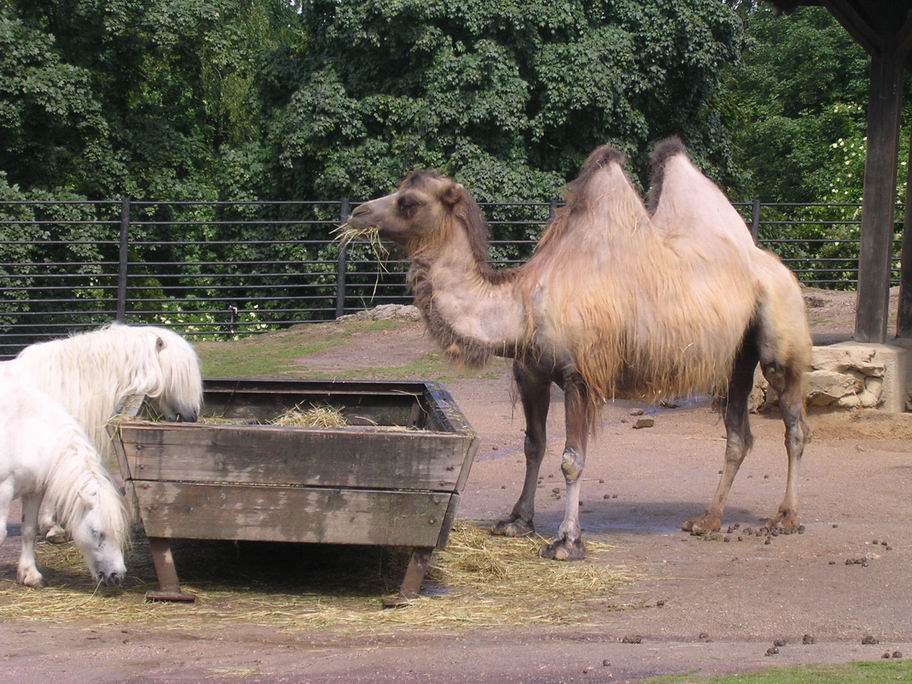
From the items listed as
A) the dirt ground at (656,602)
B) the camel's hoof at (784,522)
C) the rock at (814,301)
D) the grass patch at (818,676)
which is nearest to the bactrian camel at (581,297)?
the dirt ground at (656,602)

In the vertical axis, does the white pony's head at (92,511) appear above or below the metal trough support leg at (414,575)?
above

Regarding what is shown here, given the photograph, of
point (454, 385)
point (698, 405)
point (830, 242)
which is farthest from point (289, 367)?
point (830, 242)

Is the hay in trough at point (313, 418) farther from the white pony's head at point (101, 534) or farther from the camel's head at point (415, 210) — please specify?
the white pony's head at point (101, 534)

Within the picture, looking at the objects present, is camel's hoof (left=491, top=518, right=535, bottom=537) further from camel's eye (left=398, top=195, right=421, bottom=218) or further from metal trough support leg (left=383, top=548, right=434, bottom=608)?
camel's eye (left=398, top=195, right=421, bottom=218)

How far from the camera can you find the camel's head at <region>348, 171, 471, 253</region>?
7113mm

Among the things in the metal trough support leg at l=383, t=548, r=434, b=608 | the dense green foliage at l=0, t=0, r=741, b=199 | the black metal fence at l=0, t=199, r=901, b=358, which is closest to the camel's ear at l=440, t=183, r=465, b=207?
the metal trough support leg at l=383, t=548, r=434, b=608

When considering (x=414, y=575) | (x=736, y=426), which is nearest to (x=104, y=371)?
(x=414, y=575)

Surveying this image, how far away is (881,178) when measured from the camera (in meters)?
11.7

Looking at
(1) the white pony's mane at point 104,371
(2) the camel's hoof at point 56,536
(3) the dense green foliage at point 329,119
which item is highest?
(3) the dense green foliage at point 329,119

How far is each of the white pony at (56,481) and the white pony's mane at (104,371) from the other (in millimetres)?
347

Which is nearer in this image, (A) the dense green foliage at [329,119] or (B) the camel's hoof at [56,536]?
(B) the camel's hoof at [56,536]

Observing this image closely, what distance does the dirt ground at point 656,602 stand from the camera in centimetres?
494

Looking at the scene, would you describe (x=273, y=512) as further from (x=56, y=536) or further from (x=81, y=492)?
(x=56, y=536)

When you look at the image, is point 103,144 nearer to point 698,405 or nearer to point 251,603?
point 698,405
